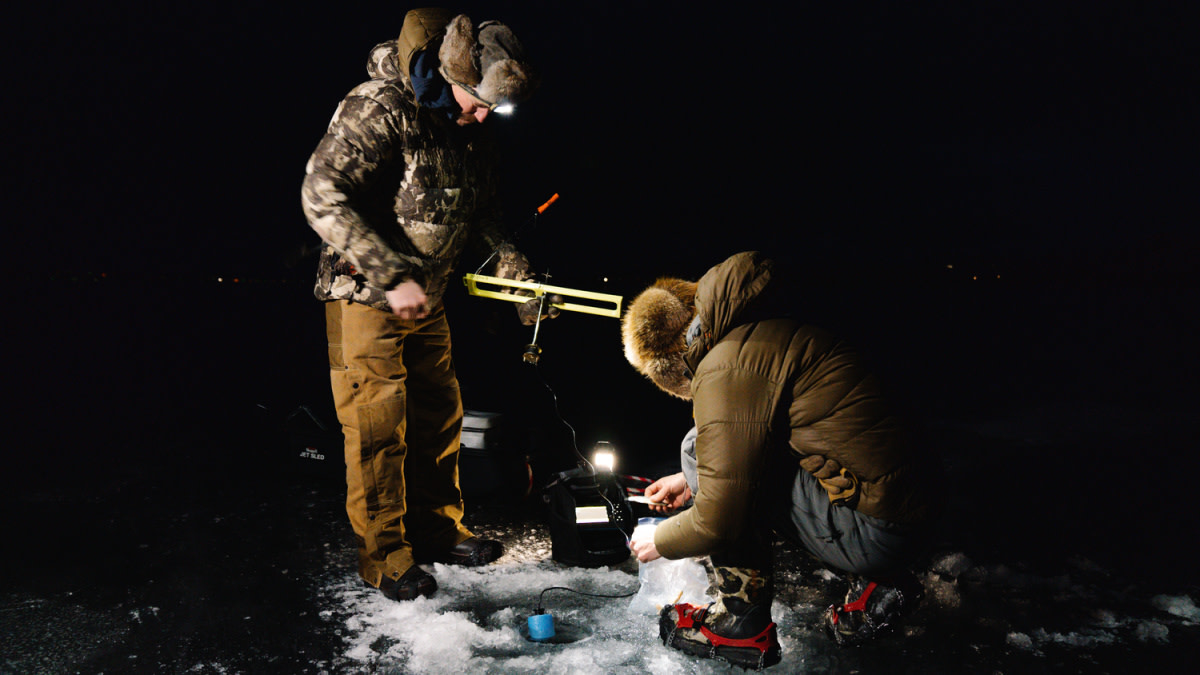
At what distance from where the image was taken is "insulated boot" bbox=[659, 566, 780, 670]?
196cm

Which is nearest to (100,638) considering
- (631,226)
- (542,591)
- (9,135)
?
(542,591)

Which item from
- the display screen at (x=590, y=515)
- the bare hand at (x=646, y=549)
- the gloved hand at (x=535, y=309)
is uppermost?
the gloved hand at (x=535, y=309)

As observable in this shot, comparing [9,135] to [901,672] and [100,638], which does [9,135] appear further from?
[901,672]

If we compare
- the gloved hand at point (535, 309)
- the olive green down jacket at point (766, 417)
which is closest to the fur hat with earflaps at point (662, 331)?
the olive green down jacket at point (766, 417)

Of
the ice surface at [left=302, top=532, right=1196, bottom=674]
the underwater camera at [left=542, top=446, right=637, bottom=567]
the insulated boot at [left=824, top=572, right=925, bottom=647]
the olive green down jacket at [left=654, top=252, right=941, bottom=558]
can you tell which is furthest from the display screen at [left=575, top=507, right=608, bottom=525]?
the insulated boot at [left=824, top=572, right=925, bottom=647]

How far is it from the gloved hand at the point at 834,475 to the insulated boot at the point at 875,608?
47 cm

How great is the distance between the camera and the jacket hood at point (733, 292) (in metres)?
1.71

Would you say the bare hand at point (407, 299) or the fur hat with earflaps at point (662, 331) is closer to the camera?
the fur hat with earflaps at point (662, 331)

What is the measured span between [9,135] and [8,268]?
7.55m

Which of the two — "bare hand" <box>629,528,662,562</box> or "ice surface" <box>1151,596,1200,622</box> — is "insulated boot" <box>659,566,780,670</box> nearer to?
"bare hand" <box>629,528,662,562</box>

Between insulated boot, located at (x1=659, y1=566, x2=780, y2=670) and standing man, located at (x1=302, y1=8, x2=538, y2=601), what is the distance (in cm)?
107

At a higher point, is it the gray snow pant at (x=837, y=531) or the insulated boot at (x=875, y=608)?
the gray snow pant at (x=837, y=531)

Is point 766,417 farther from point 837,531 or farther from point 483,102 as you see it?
point 483,102

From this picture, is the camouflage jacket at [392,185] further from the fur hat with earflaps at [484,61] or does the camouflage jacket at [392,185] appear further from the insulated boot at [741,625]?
the insulated boot at [741,625]
